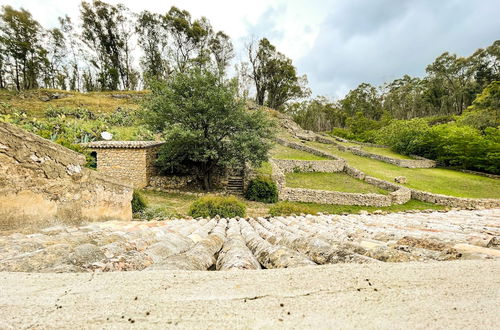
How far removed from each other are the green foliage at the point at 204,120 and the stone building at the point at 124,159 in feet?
3.99

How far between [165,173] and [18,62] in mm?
40911

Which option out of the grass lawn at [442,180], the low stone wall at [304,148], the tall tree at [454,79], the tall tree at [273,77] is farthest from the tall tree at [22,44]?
the tall tree at [454,79]

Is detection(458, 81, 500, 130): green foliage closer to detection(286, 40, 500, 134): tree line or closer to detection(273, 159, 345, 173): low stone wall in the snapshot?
detection(286, 40, 500, 134): tree line

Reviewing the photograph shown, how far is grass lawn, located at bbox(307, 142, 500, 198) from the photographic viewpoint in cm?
1548

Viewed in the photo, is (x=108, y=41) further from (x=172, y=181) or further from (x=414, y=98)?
(x=414, y=98)

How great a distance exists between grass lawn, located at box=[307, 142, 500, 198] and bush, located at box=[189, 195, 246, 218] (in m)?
14.0

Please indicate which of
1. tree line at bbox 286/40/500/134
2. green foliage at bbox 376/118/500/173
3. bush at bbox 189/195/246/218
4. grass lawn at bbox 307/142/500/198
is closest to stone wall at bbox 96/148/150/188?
bush at bbox 189/195/246/218

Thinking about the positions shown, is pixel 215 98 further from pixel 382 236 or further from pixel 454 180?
pixel 454 180

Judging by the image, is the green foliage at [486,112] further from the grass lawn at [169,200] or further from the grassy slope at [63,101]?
the grassy slope at [63,101]

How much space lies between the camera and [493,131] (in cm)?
2100

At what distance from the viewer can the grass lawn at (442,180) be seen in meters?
15.5

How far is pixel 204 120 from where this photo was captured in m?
13.1

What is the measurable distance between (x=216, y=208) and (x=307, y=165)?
1265cm

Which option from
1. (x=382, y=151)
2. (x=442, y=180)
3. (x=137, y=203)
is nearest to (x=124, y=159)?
(x=137, y=203)
